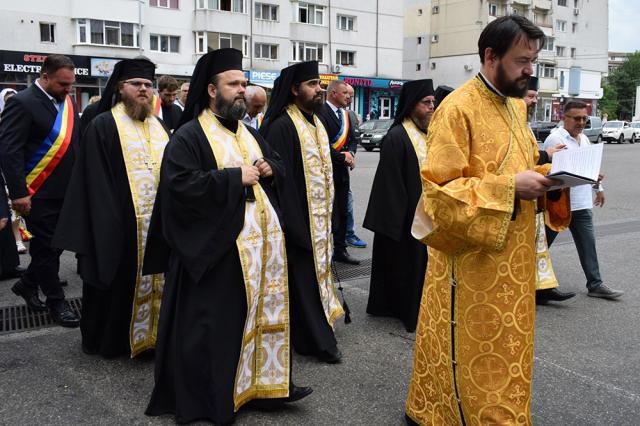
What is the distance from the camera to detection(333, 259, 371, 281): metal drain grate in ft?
24.2

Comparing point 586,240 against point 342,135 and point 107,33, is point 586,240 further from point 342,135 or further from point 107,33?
point 107,33

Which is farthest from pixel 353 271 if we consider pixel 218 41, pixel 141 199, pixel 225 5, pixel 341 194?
pixel 225 5

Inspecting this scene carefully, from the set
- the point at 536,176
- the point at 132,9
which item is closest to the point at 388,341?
the point at 536,176

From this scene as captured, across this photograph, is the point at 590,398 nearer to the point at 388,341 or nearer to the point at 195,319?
the point at 388,341

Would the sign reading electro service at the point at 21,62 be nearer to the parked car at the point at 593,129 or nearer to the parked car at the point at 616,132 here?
the parked car at the point at 593,129

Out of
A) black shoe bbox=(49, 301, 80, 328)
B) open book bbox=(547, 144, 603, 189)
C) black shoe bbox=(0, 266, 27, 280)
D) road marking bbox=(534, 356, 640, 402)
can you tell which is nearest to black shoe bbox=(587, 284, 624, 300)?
road marking bbox=(534, 356, 640, 402)

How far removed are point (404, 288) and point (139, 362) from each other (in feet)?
7.49

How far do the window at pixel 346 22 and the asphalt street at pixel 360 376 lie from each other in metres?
40.4

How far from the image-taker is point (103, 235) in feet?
14.9

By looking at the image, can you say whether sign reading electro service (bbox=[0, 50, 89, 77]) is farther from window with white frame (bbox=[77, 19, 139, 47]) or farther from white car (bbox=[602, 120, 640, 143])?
white car (bbox=[602, 120, 640, 143])

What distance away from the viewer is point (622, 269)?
784 cm

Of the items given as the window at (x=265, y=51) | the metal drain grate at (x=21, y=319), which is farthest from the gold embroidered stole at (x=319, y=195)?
the window at (x=265, y=51)

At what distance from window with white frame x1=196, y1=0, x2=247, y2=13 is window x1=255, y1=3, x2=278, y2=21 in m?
1.07

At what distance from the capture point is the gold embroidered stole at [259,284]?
3822 millimetres
